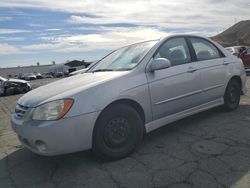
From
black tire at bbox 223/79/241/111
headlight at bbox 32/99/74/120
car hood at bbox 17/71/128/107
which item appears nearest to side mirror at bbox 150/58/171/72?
car hood at bbox 17/71/128/107

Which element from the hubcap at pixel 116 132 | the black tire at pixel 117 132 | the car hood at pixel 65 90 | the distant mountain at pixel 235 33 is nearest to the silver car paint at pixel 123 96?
the car hood at pixel 65 90

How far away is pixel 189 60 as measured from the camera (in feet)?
16.1

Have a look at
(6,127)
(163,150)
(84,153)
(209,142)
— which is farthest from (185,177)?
(6,127)

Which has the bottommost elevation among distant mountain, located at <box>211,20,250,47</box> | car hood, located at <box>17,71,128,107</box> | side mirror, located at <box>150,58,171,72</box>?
car hood, located at <box>17,71,128,107</box>

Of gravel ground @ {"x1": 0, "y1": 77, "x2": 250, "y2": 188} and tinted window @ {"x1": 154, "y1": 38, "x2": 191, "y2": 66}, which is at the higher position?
tinted window @ {"x1": 154, "y1": 38, "x2": 191, "y2": 66}

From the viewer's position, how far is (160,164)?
365 centimetres

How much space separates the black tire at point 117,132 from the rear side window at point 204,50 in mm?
1848

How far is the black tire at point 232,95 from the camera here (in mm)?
5688

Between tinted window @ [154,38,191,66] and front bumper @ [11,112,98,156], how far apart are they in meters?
1.60

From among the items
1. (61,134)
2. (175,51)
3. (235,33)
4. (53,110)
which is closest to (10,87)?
(175,51)

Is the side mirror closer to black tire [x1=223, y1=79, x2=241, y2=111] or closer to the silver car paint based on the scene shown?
the silver car paint

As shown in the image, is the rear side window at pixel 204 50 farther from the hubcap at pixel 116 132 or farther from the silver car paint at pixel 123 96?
the hubcap at pixel 116 132

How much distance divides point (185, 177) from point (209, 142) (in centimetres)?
115

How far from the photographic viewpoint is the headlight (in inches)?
135
